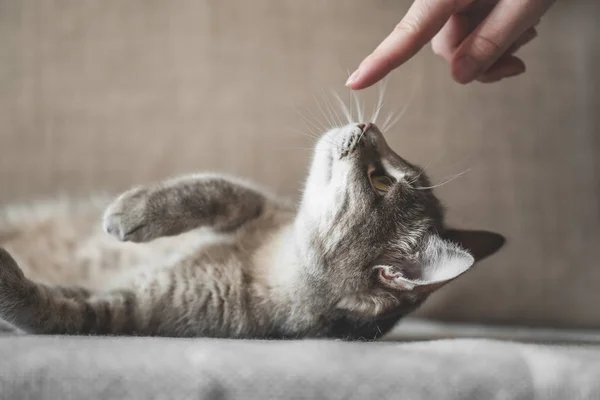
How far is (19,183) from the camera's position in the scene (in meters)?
1.83

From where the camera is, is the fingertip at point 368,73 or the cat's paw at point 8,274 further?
the fingertip at point 368,73

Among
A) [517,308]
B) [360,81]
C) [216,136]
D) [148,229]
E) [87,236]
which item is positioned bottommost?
[517,308]

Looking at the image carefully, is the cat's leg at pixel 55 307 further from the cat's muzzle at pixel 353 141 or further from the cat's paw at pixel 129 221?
the cat's muzzle at pixel 353 141

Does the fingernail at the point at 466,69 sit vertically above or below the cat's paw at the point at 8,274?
above

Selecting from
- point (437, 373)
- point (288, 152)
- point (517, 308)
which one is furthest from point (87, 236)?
point (517, 308)

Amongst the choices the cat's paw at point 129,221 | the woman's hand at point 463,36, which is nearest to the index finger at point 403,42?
the woman's hand at point 463,36

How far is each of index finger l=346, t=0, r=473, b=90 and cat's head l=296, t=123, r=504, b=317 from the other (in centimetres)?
14

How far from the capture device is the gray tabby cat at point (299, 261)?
120 centimetres

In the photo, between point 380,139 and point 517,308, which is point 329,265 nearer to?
point 380,139

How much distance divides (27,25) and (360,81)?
4.01 feet

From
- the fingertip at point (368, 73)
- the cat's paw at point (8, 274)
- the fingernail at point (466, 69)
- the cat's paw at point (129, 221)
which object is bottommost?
the cat's paw at point (8, 274)

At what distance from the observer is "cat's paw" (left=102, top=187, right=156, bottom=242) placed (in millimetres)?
1228

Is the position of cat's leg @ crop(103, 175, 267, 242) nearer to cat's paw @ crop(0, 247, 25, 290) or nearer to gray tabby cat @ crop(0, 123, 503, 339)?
gray tabby cat @ crop(0, 123, 503, 339)

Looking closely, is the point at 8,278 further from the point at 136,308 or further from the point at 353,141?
the point at 353,141
